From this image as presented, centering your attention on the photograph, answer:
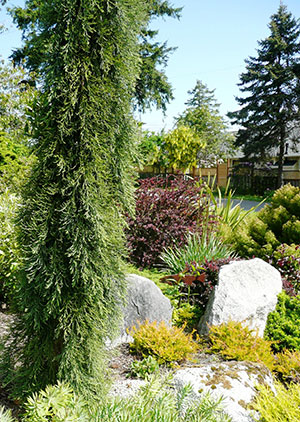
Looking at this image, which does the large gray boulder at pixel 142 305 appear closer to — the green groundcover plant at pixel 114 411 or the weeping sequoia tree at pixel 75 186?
the weeping sequoia tree at pixel 75 186

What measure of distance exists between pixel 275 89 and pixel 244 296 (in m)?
25.8

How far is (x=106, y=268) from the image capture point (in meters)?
2.94

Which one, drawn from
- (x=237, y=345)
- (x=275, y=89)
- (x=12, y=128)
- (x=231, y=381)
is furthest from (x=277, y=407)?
(x=275, y=89)

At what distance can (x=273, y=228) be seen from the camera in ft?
22.7

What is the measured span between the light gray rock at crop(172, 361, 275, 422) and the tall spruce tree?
2531 centimetres

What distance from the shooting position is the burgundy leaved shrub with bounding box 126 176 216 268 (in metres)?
6.66

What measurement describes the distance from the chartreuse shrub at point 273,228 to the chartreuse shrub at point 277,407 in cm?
347

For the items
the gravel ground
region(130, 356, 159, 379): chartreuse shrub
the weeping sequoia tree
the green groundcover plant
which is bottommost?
the gravel ground

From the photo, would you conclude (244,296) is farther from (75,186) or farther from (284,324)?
(75,186)

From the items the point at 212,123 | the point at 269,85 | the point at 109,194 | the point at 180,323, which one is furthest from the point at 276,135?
the point at 109,194

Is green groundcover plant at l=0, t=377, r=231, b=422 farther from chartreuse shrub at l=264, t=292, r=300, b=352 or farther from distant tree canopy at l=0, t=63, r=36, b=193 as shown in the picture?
distant tree canopy at l=0, t=63, r=36, b=193

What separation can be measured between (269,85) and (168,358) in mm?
26743

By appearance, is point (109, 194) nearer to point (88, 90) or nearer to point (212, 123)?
point (88, 90)

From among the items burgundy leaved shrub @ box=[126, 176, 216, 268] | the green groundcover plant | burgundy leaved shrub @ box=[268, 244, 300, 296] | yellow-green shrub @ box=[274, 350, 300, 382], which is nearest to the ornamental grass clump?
burgundy leaved shrub @ box=[126, 176, 216, 268]
